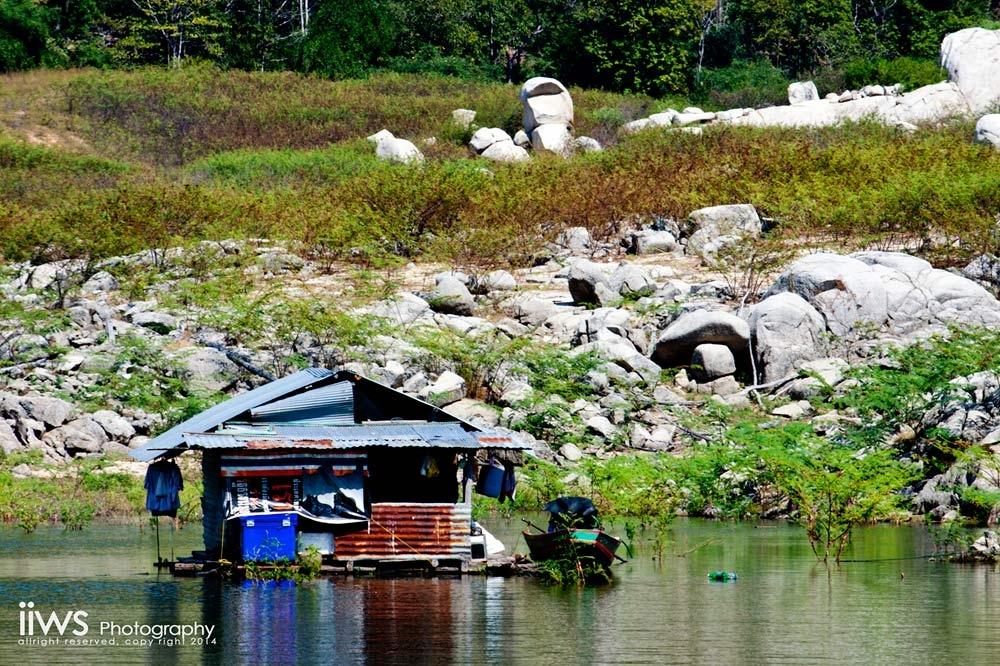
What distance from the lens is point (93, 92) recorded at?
164ft

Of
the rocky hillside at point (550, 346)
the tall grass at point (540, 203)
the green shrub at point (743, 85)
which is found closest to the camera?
the rocky hillside at point (550, 346)

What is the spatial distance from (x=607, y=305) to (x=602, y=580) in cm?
1285

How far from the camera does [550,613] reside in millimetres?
14062

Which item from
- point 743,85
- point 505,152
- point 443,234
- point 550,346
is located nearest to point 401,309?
point 550,346

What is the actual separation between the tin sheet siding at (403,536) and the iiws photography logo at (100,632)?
320 cm

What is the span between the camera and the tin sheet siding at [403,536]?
1614 cm

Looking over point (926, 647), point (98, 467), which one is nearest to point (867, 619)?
point (926, 647)

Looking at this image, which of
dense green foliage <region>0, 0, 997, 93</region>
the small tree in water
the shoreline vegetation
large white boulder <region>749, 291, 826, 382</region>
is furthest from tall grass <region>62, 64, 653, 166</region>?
the small tree in water

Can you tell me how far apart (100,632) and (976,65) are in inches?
1506

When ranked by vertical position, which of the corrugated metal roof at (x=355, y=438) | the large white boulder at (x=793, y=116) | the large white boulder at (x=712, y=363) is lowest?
the corrugated metal roof at (x=355, y=438)

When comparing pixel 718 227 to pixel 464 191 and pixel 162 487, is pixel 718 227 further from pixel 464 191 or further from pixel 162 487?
pixel 162 487

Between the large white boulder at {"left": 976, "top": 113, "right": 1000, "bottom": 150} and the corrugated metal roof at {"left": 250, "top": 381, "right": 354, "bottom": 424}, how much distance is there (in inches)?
1036

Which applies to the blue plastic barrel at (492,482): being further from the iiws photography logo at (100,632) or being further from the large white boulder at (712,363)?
the large white boulder at (712,363)

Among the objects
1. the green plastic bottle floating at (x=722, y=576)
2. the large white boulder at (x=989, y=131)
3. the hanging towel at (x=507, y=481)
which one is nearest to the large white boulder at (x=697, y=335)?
the hanging towel at (x=507, y=481)
